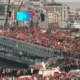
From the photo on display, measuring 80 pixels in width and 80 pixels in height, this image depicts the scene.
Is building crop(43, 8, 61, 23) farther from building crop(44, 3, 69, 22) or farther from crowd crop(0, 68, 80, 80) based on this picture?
crowd crop(0, 68, 80, 80)

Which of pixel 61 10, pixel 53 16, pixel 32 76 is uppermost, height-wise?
pixel 32 76

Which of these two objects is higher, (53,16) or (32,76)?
(32,76)

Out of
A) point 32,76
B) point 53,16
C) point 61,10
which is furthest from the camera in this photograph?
point 61,10

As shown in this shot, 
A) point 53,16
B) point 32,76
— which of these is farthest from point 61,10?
point 32,76

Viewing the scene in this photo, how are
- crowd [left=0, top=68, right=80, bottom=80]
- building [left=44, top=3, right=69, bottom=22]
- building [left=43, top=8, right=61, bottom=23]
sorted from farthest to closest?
building [left=44, top=3, right=69, bottom=22] → building [left=43, top=8, right=61, bottom=23] → crowd [left=0, top=68, right=80, bottom=80]

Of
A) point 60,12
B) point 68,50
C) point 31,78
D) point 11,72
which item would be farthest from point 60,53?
point 60,12

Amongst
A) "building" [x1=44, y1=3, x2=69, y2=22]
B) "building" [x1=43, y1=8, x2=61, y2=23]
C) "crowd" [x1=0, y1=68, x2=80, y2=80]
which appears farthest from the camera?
"building" [x1=44, y1=3, x2=69, y2=22]

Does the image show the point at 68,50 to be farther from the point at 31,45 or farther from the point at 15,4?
the point at 15,4

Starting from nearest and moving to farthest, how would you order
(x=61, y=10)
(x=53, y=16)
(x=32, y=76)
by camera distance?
(x=32, y=76), (x=53, y=16), (x=61, y=10)

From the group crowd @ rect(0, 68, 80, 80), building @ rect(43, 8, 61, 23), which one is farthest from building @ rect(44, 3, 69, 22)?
crowd @ rect(0, 68, 80, 80)

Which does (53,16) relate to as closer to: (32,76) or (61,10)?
(61,10)

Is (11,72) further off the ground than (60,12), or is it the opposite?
(11,72)
